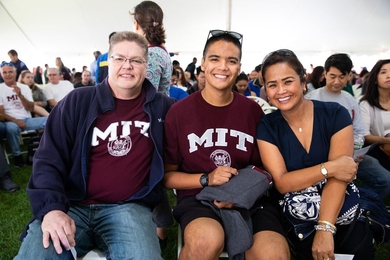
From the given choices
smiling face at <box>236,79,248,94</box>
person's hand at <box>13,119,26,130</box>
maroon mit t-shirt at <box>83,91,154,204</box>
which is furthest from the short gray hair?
person's hand at <box>13,119,26,130</box>

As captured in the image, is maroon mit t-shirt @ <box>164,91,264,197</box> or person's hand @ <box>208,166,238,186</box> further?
maroon mit t-shirt @ <box>164,91,264,197</box>

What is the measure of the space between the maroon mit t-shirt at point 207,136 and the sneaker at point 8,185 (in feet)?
9.93

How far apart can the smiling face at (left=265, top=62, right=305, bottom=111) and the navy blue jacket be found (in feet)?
2.27

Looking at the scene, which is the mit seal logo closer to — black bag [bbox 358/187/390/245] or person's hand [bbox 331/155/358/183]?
person's hand [bbox 331/155/358/183]

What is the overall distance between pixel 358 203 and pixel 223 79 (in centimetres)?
102

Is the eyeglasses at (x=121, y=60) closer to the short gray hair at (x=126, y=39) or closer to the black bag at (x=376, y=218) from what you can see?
the short gray hair at (x=126, y=39)

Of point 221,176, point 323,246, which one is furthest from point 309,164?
point 221,176

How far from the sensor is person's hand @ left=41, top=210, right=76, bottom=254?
134 centimetres

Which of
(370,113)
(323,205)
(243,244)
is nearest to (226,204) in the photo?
(243,244)

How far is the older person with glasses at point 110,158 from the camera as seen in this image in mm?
1536

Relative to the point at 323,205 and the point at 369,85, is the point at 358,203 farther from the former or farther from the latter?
the point at 369,85

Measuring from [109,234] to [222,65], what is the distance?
112cm

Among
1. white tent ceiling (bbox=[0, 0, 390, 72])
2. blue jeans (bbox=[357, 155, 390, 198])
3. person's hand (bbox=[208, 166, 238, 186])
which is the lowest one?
blue jeans (bbox=[357, 155, 390, 198])

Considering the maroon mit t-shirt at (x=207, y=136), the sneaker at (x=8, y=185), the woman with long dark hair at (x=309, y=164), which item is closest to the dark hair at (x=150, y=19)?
the maroon mit t-shirt at (x=207, y=136)
